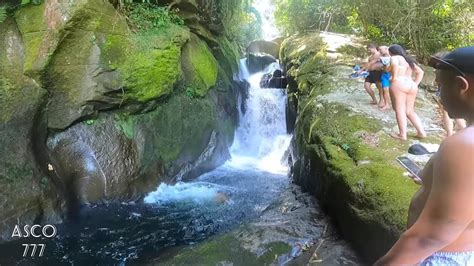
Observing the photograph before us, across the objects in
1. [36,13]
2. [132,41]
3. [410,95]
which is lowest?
[410,95]

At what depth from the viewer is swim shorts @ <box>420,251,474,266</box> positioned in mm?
1519

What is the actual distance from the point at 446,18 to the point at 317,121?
7.14 metres

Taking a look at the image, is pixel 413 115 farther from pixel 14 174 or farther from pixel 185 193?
pixel 14 174

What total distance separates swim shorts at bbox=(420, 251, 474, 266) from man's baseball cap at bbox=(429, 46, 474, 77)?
0.74 m

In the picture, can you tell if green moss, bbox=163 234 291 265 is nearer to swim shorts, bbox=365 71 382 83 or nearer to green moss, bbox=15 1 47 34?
swim shorts, bbox=365 71 382 83

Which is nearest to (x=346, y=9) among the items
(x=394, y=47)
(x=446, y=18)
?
(x=446, y=18)

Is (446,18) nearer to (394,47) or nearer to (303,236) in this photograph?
(394,47)

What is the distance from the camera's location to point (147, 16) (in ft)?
27.2

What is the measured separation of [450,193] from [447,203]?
0.14 ft

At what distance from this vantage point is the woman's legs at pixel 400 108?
5547 mm

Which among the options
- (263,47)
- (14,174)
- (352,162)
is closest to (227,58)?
(263,47)

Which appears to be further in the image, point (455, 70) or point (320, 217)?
point (320, 217)

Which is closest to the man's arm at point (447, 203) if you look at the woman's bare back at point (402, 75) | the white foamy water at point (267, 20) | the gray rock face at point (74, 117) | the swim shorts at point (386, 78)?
the woman's bare back at point (402, 75)

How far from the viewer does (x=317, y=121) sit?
273 inches
